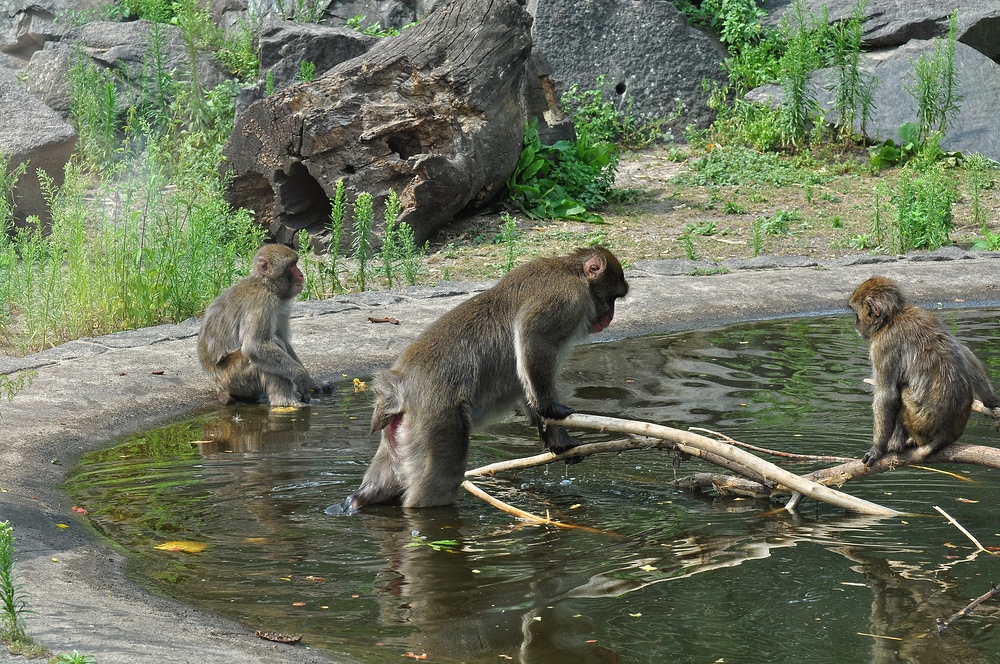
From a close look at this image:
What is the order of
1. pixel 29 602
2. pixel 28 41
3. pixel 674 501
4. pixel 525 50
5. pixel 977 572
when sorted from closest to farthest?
pixel 29 602, pixel 977 572, pixel 674 501, pixel 525 50, pixel 28 41

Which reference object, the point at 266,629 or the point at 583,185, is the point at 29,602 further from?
the point at 583,185

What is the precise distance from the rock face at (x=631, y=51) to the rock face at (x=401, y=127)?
160 inches

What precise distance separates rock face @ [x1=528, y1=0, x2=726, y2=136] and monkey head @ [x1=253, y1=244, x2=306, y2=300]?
32.7 ft

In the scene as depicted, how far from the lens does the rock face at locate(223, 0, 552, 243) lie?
41.8 ft

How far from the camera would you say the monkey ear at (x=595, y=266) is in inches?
241

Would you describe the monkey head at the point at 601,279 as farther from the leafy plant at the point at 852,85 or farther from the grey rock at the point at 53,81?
the grey rock at the point at 53,81

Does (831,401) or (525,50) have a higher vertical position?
(525,50)

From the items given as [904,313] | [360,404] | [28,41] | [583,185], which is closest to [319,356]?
[360,404]

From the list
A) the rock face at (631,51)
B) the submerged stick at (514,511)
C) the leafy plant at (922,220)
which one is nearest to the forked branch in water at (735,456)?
the submerged stick at (514,511)

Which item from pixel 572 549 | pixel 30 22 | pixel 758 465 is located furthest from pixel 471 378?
pixel 30 22

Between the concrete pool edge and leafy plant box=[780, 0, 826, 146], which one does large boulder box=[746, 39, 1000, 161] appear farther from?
the concrete pool edge

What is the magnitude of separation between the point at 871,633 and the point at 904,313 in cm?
188

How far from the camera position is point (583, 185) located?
1472cm

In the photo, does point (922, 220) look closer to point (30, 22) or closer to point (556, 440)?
point (556, 440)
